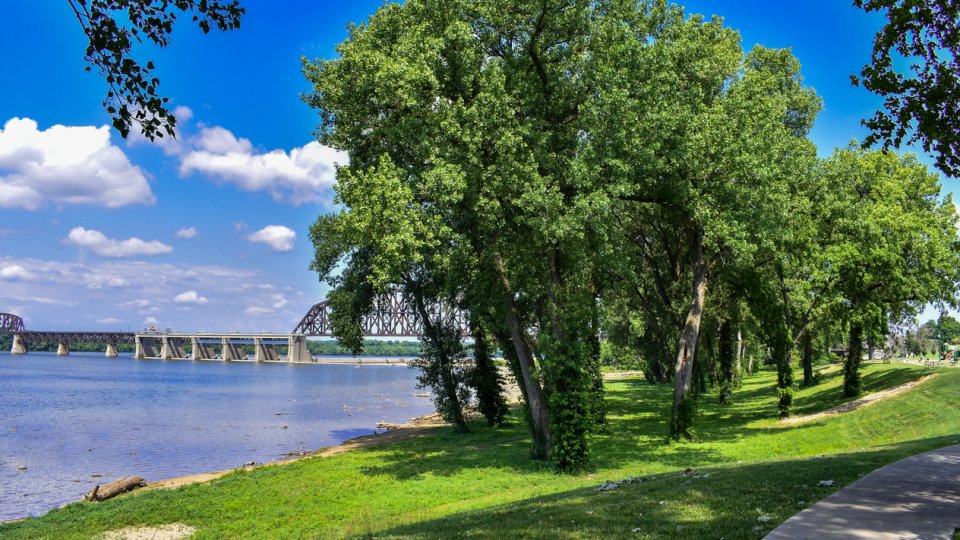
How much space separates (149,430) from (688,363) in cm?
3880

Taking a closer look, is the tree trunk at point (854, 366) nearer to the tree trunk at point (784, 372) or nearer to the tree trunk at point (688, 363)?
the tree trunk at point (784, 372)

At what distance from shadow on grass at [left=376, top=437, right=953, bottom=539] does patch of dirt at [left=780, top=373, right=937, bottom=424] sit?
1823cm

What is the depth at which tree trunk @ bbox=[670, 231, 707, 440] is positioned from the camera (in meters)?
28.0

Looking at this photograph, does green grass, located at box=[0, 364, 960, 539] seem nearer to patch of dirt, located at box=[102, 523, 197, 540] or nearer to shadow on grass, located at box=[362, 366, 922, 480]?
shadow on grass, located at box=[362, 366, 922, 480]

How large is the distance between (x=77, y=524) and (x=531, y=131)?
64.9 feet

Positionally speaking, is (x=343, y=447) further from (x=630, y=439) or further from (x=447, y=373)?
(x=630, y=439)

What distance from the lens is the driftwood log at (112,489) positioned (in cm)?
2339

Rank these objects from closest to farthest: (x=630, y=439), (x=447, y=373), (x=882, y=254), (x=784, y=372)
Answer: (x=630, y=439)
(x=882, y=254)
(x=784, y=372)
(x=447, y=373)

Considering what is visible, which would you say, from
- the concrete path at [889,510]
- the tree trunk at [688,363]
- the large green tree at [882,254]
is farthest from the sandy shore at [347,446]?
the concrete path at [889,510]

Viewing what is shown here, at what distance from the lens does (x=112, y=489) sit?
24016 mm

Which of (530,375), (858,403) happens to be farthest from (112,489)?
(858,403)

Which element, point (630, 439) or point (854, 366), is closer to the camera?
point (630, 439)

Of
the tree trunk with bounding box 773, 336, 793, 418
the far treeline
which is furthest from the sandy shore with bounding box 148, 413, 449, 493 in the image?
the tree trunk with bounding box 773, 336, 793, 418

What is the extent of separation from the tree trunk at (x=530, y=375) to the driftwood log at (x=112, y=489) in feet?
53.6
